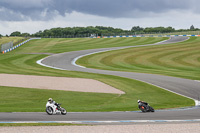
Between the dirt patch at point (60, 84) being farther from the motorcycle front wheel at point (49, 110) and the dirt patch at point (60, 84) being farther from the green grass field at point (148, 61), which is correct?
the green grass field at point (148, 61)

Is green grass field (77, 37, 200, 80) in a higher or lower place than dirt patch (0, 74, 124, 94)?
lower

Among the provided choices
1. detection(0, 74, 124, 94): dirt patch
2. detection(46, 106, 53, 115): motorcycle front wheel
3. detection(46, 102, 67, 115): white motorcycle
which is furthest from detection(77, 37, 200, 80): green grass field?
detection(46, 106, 53, 115): motorcycle front wheel

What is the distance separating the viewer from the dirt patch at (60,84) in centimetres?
2670

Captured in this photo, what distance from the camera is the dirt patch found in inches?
1051

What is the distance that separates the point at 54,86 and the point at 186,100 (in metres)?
12.0

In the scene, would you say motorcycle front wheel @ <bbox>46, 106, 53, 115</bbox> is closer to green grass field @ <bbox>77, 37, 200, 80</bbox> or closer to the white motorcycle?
the white motorcycle

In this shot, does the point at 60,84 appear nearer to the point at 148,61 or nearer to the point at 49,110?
the point at 49,110

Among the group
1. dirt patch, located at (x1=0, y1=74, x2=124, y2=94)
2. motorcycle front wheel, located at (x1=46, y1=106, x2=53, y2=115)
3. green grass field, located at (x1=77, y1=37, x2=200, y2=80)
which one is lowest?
green grass field, located at (x1=77, y1=37, x2=200, y2=80)

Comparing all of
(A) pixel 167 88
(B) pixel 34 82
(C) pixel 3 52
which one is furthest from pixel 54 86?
(C) pixel 3 52

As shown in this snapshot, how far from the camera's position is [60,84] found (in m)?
28.8

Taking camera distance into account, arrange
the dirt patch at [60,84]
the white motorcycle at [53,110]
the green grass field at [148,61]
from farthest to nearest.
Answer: the green grass field at [148,61]
the dirt patch at [60,84]
the white motorcycle at [53,110]

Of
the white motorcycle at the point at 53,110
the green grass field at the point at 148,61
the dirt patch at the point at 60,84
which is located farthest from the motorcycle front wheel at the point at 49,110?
the green grass field at the point at 148,61

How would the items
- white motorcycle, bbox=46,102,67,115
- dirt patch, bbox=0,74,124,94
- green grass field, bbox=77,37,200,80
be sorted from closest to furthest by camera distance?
1. white motorcycle, bbox=46,102,67,115
2. dirt patch, bbox=0,74,124,94
3. green grass field, bbox=77,37,200,80

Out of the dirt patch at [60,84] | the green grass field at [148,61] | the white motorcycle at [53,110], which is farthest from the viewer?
the green grass field at [148,61]
